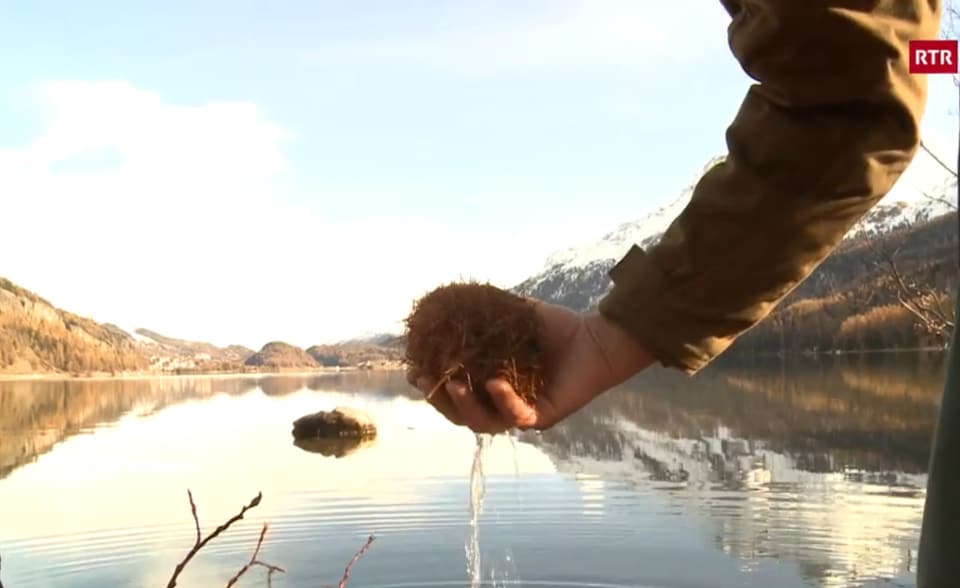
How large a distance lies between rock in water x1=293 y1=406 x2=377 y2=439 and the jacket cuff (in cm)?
2524

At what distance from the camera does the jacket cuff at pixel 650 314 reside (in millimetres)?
1483

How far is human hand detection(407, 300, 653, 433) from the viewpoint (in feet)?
5.22

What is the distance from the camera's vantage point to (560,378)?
5.55 ft

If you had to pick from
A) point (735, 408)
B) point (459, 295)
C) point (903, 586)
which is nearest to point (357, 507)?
point (903, 586)

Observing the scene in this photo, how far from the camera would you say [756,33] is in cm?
137

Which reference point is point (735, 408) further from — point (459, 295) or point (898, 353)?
point (898, 353)

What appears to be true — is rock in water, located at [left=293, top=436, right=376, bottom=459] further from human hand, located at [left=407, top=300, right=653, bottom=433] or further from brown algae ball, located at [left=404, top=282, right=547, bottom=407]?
human hand, located at [left=407, top=300, right=653, bottom=433]

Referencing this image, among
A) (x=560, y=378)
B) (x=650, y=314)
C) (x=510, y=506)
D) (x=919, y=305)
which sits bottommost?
(x=510, y=506)

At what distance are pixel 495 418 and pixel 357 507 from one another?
12198mm

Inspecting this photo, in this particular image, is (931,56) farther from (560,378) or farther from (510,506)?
(510,506)

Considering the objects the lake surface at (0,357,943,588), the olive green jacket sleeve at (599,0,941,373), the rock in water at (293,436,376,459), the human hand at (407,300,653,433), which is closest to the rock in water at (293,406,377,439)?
the rock in water at (293,436,376,459)

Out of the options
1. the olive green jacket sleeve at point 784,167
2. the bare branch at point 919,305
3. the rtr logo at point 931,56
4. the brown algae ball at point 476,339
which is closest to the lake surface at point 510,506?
the bare branch at point 919,305

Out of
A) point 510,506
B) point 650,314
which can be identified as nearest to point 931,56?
point 650,314

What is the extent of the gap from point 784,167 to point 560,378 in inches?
21.7
